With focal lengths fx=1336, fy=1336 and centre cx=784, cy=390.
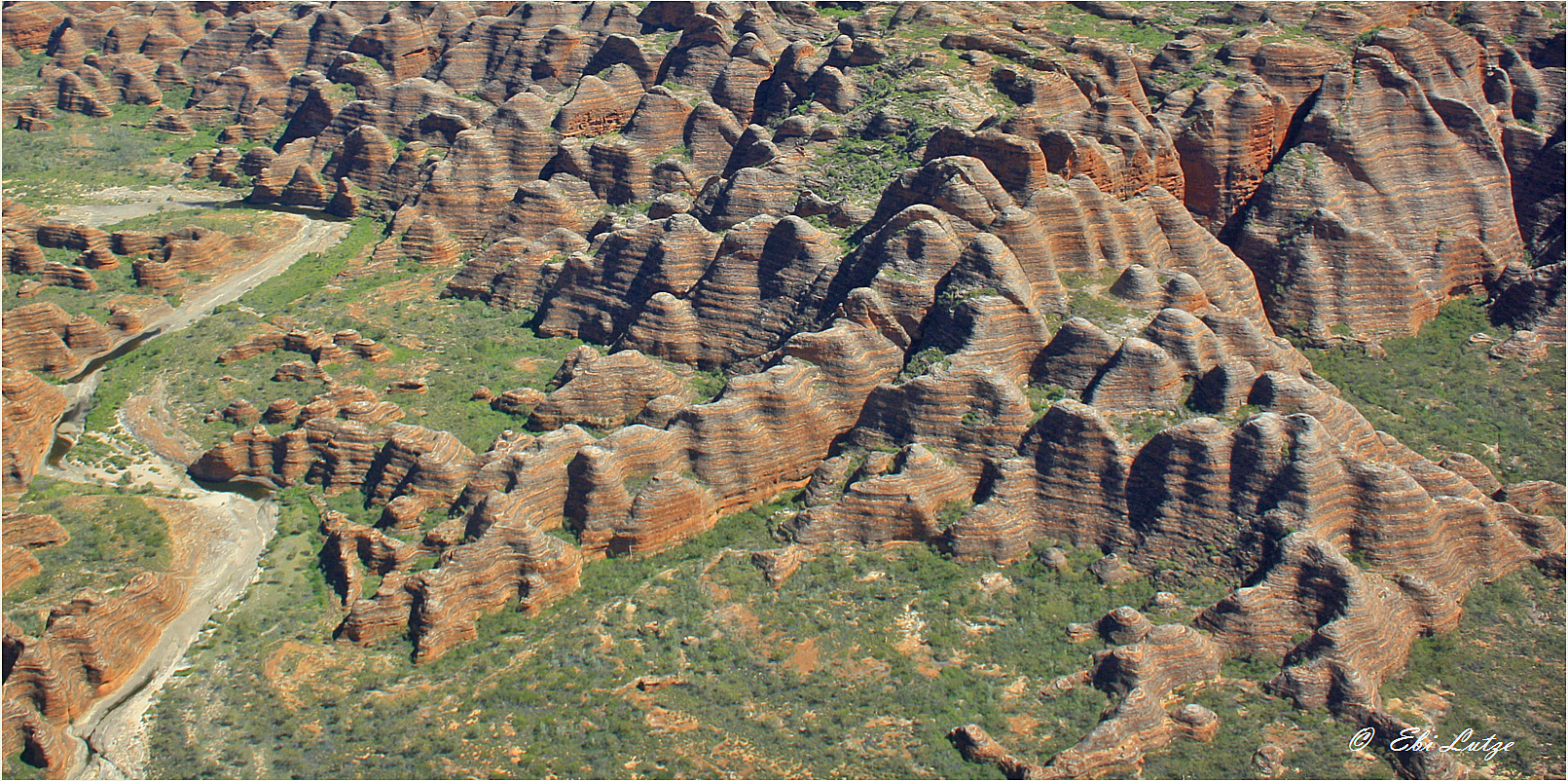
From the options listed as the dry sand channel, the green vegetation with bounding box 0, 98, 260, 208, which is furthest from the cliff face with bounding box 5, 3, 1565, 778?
the green vegetation with bounding box 0, 98, 260, 208

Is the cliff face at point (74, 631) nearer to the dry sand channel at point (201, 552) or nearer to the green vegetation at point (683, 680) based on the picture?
the dry sand channel at point (201, 552)

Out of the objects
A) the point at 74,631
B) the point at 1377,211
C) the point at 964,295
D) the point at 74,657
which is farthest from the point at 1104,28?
the point at 74,657

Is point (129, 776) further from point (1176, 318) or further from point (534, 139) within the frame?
point (534, 139)

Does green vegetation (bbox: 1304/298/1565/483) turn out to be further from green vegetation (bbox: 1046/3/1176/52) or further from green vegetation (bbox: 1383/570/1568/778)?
green vegetation (bbox: 1046/3/1176/52)

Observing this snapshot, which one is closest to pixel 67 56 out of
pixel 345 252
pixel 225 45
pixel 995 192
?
pixel 225 45

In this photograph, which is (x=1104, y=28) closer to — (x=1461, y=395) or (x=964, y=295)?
(x=1461, y=395)

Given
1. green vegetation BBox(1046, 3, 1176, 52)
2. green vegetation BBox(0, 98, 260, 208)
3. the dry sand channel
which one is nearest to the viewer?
the dry sand channel

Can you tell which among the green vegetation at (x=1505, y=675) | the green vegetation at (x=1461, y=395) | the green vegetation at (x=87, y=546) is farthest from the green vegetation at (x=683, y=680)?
the green vegetation at (x=1461, y=395)
